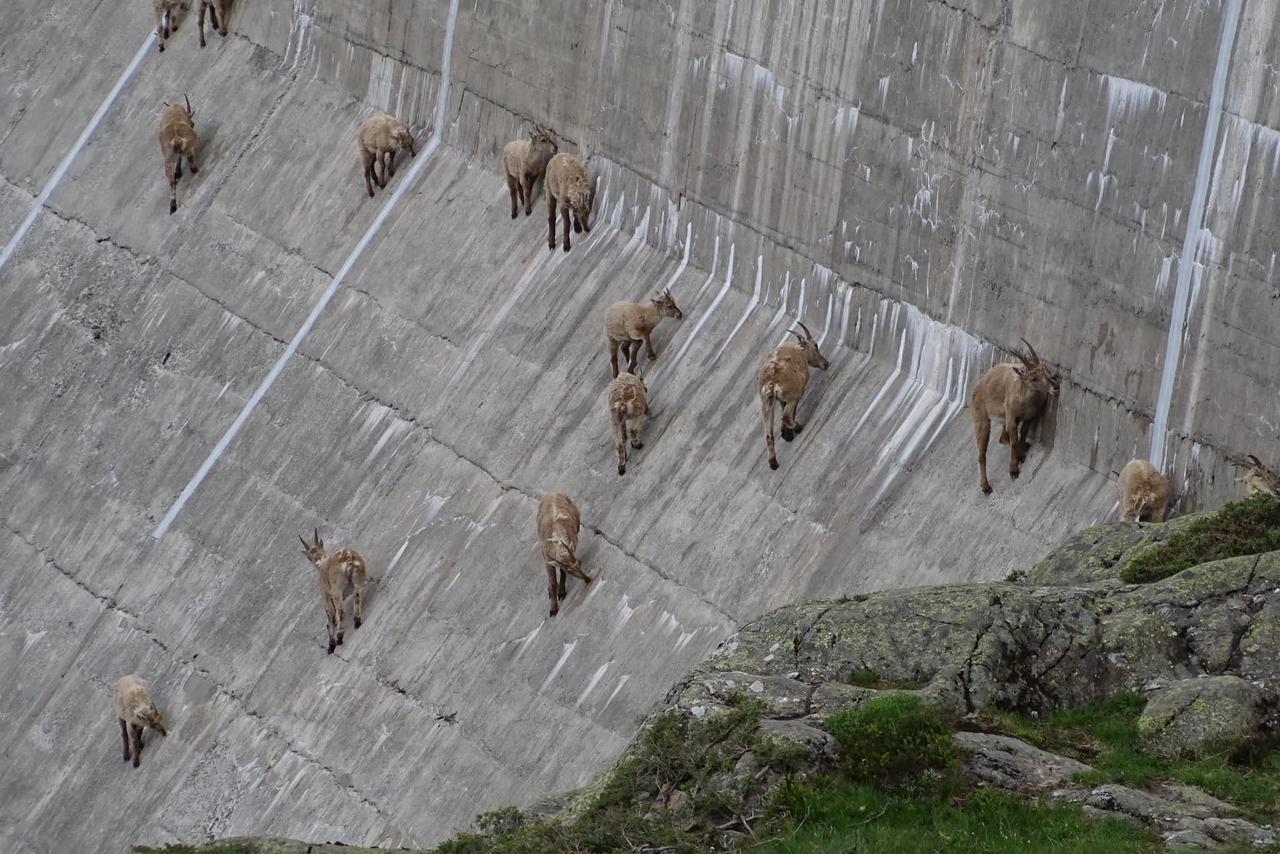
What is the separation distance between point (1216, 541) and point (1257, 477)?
90.8 inches

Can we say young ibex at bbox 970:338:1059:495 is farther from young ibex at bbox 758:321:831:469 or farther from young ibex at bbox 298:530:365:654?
young ibex at bbox 298:530:365:654

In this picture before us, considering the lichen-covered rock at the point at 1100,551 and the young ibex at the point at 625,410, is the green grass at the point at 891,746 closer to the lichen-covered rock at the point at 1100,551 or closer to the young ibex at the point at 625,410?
the lichen-covered rock at the point at 1100,551

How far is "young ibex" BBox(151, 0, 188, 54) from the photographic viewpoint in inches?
1346

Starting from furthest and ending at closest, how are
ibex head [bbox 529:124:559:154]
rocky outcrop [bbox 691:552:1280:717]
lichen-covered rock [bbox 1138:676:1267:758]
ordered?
ibex head [bbox 529:124:559:154] < rocky outcrop [bbox 691:552:1280:717] < lichen-covered rock [bbox 1138:676:1267:758]

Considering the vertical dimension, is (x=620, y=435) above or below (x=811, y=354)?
below

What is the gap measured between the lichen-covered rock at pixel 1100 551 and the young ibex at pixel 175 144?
19266 millimetres

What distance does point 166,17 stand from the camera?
3431cm

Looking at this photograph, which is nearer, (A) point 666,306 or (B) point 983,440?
(B) point 983,440

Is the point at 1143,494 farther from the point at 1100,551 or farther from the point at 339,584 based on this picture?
the point at 339,584

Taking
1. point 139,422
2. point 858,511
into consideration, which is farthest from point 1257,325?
point 139,422

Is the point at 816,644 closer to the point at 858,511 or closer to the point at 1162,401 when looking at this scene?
the point at 1162,401

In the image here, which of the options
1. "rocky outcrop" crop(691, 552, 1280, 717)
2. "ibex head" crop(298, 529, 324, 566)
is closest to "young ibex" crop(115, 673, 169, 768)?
"ibex head" crop(298, 529, 324, 566)

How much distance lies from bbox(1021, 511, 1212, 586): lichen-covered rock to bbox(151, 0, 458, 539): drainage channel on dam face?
14654mm

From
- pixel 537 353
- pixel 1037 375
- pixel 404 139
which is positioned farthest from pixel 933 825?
pixel 404 139
